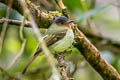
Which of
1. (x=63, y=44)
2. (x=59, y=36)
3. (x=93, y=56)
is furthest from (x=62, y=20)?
(x=93, y=56)

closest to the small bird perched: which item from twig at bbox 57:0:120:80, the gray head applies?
the gray head

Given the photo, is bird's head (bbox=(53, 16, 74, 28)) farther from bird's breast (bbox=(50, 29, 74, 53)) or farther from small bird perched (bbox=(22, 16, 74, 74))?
bird's breast (bbox=(50, 29, 74, 53))

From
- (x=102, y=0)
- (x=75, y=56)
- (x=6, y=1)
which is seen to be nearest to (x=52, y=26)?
(x=6, y=1)

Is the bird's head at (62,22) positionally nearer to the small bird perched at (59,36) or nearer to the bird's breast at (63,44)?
the small bird perched at (59,36)

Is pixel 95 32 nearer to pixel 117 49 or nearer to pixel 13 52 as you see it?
pixel 117 49

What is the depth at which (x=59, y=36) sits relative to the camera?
3.87 m

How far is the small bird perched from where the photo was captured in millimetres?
3700

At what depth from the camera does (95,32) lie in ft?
17.2

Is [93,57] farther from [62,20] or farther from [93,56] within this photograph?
[62,20]

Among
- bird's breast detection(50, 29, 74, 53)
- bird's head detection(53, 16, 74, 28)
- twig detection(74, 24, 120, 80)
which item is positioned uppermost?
bird's head detection(53, 16, 74, 28)

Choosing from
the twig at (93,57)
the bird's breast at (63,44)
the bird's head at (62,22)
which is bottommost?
the twig at (93,57)

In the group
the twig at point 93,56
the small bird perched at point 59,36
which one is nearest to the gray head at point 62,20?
the small bird perched at point 59,36

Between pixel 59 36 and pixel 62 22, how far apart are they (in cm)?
17

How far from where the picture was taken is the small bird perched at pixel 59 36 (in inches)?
146
